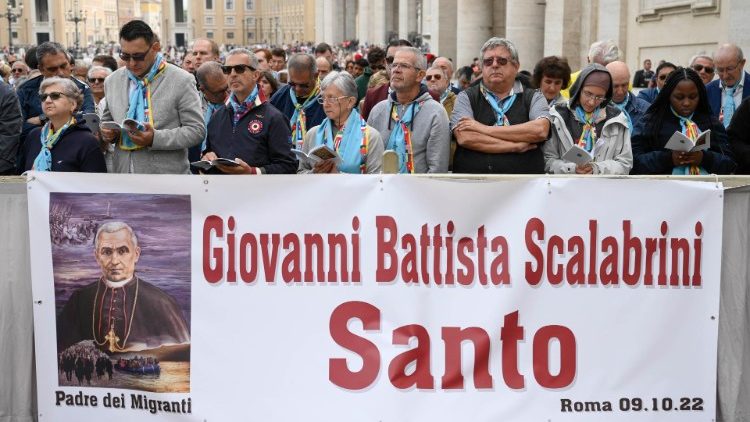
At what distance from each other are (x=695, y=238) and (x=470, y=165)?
1.82m

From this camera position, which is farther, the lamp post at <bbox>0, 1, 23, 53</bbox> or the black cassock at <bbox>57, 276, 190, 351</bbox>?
the lamp post at <bbox>0, 1, 23, 53</bbox>

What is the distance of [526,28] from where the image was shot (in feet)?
78.9

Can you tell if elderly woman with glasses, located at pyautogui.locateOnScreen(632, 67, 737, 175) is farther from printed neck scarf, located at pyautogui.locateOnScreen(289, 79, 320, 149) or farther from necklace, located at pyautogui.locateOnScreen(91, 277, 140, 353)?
necklace, located at pyautogui.locateOnScreen(91, 277, 140, 353)

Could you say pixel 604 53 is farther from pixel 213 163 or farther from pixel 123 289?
pixel 123 289

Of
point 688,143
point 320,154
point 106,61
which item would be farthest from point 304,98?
point 106,61

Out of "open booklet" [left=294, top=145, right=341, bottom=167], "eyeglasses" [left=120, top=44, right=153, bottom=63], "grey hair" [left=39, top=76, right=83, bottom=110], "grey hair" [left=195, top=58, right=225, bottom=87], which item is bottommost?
"open booklet" [left=294, top=145, right=341, bottom=167]

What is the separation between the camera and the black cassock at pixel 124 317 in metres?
5.78

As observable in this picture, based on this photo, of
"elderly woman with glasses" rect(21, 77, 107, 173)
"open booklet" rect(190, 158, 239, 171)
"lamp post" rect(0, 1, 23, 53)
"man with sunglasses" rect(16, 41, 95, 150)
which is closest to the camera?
"open booklet" rect(190, 158, 239, 171)

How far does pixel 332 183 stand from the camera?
573 cm

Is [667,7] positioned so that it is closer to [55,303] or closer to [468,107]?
[468,107]

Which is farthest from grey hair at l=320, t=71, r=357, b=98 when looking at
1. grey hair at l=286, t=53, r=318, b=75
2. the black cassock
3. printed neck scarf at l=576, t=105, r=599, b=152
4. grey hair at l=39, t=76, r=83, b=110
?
grey hair at l=286, t=53, r=318, b=75

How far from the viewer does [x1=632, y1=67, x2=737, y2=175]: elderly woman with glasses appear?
7379 millimetres

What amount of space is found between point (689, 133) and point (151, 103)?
12.2ft

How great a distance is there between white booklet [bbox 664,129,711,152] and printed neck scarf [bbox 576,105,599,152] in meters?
0.56
